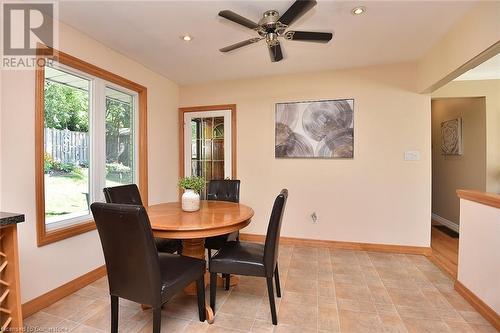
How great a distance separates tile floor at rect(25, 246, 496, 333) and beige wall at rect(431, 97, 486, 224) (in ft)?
6.82

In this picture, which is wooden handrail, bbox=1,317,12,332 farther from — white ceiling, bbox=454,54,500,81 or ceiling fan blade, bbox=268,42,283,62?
white ceiling, bbox=454,54,500,81

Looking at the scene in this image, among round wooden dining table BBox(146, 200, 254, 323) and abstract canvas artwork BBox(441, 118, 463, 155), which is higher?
abstract canvas artwork BBox(441, 118, 463, 155)

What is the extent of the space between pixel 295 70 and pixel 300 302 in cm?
282

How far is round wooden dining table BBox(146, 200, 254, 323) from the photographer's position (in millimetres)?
1718

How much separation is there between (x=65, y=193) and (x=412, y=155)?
391 cm

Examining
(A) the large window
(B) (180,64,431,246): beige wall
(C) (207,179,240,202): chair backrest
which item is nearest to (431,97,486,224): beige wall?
(B) (180,64,431,246): beige wall

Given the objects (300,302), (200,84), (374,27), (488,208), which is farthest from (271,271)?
(200,84)

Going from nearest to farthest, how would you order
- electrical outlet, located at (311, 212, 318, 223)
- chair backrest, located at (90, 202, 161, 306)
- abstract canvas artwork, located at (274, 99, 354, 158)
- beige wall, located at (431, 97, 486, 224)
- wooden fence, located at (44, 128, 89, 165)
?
chair backrest, located at (90, 202, 161, 306)
wooden fence, located at (44, 128, 89, 165)
abstract canvas artwork, located at (274, 99, 354, 158)
electrical outlet, located at (311, 212, 318, 223)
beige wall, located at (431, 97, 486, 224)

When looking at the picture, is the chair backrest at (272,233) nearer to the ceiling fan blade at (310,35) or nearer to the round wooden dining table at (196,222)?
the round wooden dining table at (196,222)

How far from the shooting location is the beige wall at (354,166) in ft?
10.5

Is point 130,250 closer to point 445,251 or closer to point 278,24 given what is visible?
point 278,24

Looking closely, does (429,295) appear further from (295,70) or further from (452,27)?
(295,70)

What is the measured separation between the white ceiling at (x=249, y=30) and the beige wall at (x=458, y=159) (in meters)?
1.75

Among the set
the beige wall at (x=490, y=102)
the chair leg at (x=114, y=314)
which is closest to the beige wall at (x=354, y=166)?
the beige wall at (x=490, y=102)
